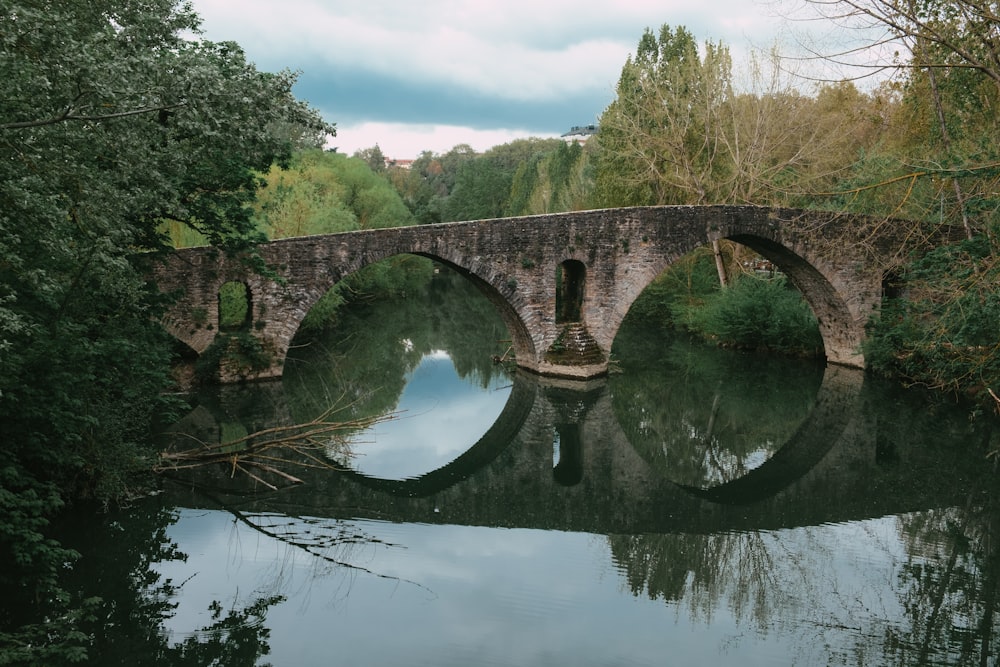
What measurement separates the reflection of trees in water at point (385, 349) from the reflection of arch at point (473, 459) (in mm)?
1425

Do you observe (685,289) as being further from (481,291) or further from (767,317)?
(481,291)

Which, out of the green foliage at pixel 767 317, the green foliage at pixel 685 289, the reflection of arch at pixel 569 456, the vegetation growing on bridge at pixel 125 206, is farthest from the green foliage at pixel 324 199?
the green foliage at pixel 767 317

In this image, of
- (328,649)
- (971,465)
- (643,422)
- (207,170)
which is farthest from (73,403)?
(971,465)

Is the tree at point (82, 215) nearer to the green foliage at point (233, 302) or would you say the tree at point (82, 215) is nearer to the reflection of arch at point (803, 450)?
the reflection of arch at point (803, 450)

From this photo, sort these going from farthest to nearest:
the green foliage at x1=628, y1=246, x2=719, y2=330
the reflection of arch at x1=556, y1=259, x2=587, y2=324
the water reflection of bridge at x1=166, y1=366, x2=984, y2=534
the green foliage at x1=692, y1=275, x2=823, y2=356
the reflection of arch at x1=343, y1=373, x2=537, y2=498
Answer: the green foliage at x1=628, y1=246, x2=719, y2=330, the green foliage at x1=692, y1=275, x2=823, y2=356, the reflection of arch at x1=556, y1=259, x2=587, y2=324, the reflection of arch at x1=343, y1=373, x2=537, y2=498, the water reflection of bridge at x1=166, y1=366, x2=984, y2=534

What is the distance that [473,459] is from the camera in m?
11.5

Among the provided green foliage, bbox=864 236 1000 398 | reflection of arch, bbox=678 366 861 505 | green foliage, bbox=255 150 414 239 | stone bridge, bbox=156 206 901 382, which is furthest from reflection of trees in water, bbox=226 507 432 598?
green foliage, bbox=255 150 414 239

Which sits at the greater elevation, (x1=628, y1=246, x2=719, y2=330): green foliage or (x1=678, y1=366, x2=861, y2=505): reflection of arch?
(x1=628, y1=246, x2=719, y2=330): green foliage

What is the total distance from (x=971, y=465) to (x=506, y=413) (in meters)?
6.95

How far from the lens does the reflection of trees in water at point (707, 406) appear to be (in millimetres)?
11836

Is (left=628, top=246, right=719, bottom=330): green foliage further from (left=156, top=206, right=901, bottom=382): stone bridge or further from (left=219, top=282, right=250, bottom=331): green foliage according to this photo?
(left=219, top=282, right=250, bottom=331): green foliage

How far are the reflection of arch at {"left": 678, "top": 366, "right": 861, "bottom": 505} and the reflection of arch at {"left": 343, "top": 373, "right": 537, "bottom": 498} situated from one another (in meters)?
2.91

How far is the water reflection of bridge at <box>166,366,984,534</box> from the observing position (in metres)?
9.05

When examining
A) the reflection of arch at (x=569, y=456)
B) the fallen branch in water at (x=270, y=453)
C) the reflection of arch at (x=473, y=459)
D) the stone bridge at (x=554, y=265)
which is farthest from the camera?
the stone bridge at (x=554, y=265)
